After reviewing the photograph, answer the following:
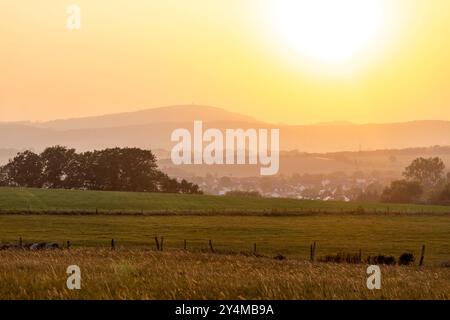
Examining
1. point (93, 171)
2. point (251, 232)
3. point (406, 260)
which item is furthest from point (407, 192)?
point (406, 260)

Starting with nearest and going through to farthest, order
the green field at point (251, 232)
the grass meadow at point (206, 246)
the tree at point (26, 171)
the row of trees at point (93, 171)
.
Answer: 1. the grass meadow at point (206, 246)
2. the green field at point (251, 232)
3. the row of trees at point (93, 171)
4. the tree at point (26, 171)

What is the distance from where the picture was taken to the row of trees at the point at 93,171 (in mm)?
153500

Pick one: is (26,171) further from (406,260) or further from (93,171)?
(406,260)

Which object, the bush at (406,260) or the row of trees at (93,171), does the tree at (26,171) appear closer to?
the row of trees at (93,171)

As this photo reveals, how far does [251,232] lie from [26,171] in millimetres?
93895

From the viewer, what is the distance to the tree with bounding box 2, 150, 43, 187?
160m

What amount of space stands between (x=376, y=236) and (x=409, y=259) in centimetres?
2841

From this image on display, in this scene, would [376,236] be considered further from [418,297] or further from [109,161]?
[109,161]

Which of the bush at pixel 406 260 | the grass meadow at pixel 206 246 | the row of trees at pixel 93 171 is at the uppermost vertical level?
the row of trees at pixel 93 171

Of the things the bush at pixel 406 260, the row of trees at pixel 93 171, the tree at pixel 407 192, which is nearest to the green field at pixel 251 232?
the bush at pixel 406 260

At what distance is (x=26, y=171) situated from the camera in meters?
160

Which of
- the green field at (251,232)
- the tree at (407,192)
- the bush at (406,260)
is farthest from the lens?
the tree at (407,192)

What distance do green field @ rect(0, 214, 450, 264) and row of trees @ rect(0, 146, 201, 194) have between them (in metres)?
57.7

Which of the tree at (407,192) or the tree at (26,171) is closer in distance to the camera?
the tree at (26,171)
